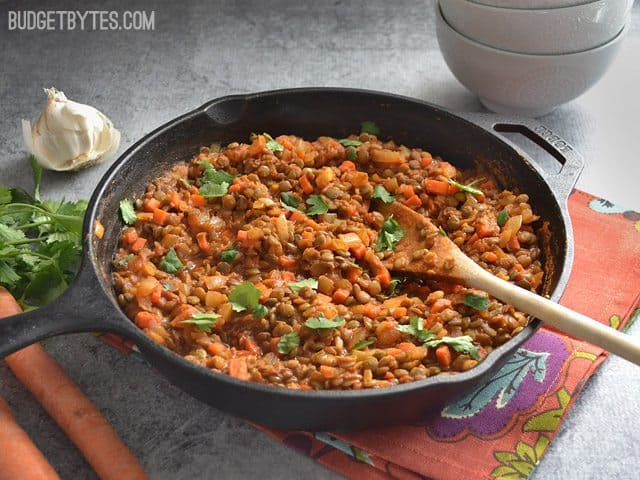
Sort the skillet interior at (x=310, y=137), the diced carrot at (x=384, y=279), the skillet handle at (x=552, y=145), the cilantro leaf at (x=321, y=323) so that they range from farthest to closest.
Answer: the skillet handle at (x=552, y=145), the diced carrot at (x=384, y=279), the cilantro leaf at (x=321, y=323), the skillet interior at (x=310, y=137)

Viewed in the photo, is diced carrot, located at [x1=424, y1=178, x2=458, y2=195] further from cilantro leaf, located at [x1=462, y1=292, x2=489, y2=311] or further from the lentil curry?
cilantro leaf, located at [x1=462, y1=292, x2=489, y2=311]

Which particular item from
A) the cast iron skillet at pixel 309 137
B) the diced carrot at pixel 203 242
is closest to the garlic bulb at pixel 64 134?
the cast iron skillet at pixel 309 137

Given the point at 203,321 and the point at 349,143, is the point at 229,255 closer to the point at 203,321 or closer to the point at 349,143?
the point at 203,321

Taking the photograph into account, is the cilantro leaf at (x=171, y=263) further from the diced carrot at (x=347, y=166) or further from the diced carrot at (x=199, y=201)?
the diced carrot at (x=347, y=166)

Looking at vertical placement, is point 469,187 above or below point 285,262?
above

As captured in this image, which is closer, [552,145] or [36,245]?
→ [552,145]

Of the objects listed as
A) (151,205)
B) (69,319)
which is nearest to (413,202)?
(151,205)

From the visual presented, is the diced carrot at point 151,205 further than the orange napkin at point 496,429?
Yes
